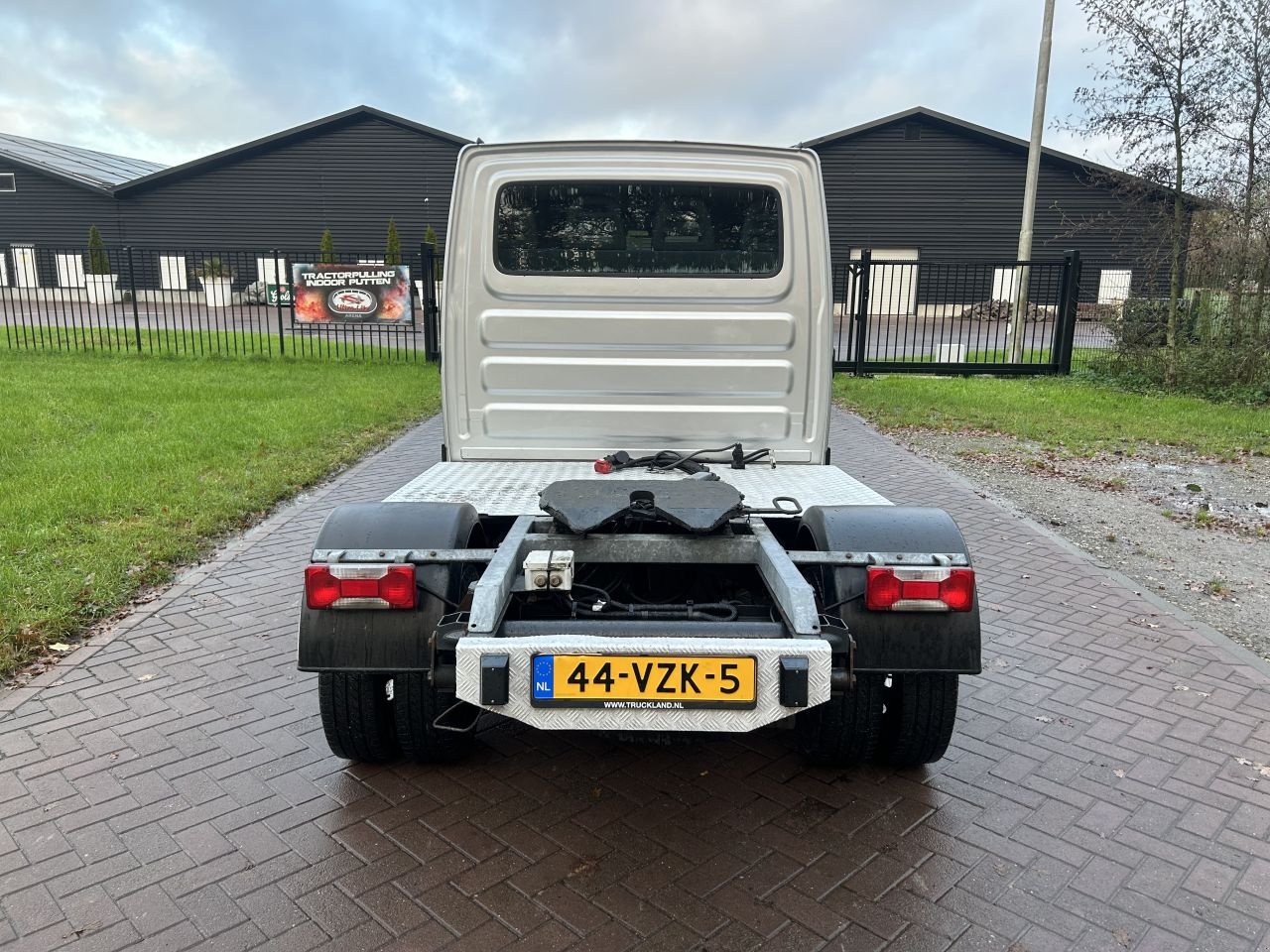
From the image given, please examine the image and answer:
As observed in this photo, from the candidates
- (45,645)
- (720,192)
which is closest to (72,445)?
(45,645)

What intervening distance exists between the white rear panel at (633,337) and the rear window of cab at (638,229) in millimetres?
48

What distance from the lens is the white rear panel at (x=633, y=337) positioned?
14.6 feet

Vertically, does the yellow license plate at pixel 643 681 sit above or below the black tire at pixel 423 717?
above

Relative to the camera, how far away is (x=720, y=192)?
4.46 m

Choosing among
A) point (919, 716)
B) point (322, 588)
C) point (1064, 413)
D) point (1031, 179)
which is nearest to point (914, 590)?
point (919, 716)

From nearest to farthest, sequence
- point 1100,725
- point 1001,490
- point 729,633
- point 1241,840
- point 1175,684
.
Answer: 1. point 729,633
2. point 1241,840
3. point 1100,725
4. point 1175,684
5. point 1001,490

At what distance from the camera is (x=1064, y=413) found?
12.2 meters

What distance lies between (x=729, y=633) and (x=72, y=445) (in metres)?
7.95

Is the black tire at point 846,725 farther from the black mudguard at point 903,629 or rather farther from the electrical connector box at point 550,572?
the electrical connector box at point 550,572

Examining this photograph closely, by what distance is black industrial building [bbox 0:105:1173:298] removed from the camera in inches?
1319

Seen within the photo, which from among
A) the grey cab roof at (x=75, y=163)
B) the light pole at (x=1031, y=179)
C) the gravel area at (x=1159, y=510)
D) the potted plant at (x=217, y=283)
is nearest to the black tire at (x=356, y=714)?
the gravel area at (x=1159, y=510)

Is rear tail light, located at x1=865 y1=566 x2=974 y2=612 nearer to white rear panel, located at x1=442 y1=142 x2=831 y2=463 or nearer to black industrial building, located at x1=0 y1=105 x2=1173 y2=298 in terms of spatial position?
white rear panel, located at x1=442 y1=142 x2=831 y2=463

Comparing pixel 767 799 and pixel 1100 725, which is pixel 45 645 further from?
pixel 1100 725

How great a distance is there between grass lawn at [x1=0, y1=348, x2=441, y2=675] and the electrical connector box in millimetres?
2859
